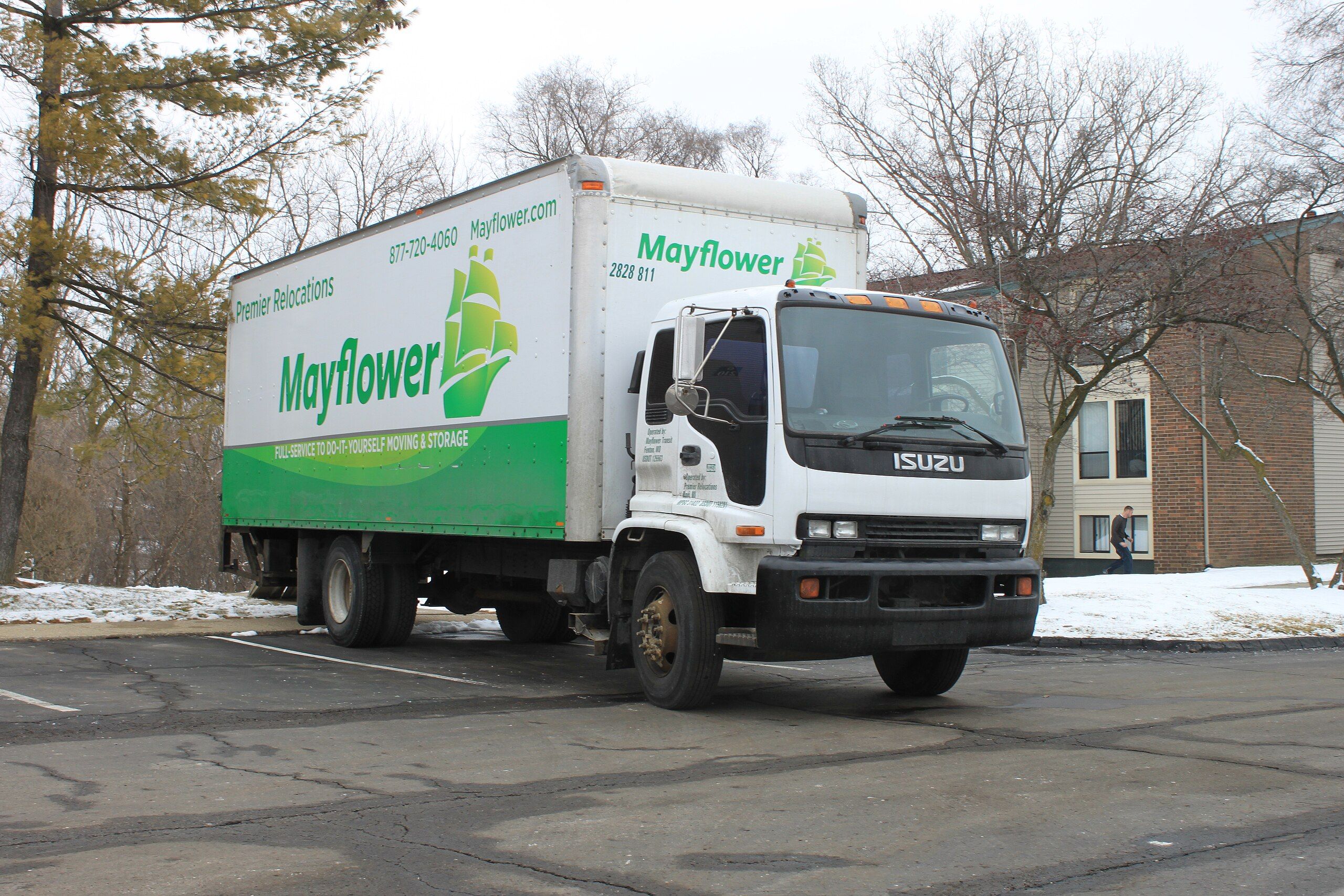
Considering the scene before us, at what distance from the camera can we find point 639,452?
361 inches

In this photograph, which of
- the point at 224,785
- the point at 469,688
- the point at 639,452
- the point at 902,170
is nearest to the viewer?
the point at 224,785

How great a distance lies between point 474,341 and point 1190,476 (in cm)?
2175

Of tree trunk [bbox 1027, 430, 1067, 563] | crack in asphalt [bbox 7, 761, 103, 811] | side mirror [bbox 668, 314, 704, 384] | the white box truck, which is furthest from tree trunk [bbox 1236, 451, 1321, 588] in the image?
crack in asphalt [bbox 7, 761, 103, 811]

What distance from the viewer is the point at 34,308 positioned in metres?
16.4

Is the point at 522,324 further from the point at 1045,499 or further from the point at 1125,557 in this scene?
the point at 1125,557

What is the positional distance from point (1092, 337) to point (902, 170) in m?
7.14

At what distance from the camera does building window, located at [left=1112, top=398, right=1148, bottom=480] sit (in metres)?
29.4

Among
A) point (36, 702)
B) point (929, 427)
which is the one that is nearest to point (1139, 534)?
point (929, 427)

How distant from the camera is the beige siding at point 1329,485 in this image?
3017 cm

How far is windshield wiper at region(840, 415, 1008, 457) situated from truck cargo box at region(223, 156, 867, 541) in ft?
6.53

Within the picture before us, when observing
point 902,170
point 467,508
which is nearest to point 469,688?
point 467,508

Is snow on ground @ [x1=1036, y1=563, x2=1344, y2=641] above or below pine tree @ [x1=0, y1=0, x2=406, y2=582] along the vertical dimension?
below

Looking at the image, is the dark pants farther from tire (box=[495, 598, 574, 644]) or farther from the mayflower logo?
the mayflower logo

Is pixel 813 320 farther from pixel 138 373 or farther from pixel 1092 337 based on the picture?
pixel 138 373
